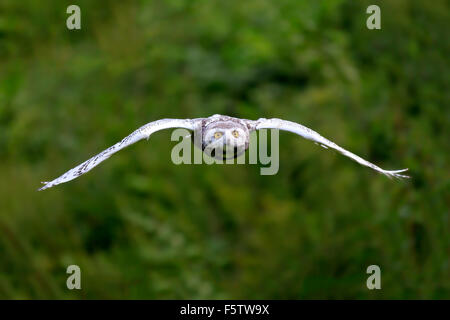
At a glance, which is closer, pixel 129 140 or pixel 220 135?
pixel 129 140

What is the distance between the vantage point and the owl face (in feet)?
13.0

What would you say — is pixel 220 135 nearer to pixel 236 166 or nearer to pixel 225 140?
pixel 225 140

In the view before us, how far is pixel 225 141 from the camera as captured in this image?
3965mm

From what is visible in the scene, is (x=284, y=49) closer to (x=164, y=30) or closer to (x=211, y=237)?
(x=164, y=30)

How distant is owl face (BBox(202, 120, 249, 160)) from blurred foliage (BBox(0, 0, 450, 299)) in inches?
119

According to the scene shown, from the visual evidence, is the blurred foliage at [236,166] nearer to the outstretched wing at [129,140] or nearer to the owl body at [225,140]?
the outstretched wing at [129,140]

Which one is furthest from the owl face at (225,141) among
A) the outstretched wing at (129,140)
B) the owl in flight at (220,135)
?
the outstretched wing at (129,140)

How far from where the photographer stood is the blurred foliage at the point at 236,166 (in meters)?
7.80

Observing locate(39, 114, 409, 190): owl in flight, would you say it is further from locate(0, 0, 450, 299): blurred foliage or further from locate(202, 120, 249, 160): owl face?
locate(0, 0, 450, 299): blurred foliage

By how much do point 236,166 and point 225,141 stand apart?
5828 millimetres

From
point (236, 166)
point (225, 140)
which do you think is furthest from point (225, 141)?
point (236, 166)
